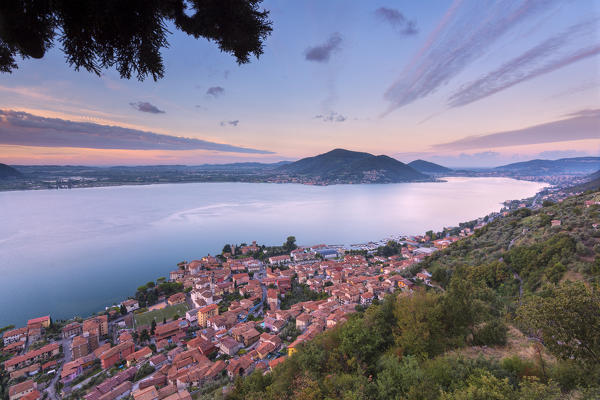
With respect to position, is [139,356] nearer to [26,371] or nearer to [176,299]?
[26,371]

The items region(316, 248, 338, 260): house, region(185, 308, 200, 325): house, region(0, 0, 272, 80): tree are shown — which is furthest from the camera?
region(316, 248, 338, 260): house

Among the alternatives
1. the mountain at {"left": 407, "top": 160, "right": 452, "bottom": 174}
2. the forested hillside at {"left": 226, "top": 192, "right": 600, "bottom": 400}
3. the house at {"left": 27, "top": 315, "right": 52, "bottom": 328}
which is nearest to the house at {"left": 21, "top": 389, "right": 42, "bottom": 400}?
the house at {"left": 27, "top": 315, "right": 52, "bottom": 328}

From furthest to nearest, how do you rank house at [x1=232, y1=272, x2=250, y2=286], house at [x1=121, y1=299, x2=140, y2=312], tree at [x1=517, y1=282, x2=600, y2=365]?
house at [x1=232, y1=272, x2=250, y2=286] < house at [x1=121, y1=299, x2=140, y2=312] < tree at [x1=517, y1=282, x2=600, y2=365]

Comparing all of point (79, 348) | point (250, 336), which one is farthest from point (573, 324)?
point (79, 348)

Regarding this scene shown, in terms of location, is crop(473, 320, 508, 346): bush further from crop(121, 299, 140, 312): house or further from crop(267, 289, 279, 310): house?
crop(121, 299, 140, 312): house

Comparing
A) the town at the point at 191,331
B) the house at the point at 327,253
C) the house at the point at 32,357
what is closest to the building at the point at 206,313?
the town at the point at 191,331

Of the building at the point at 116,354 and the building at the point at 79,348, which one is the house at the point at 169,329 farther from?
the building at the point at 79,348
